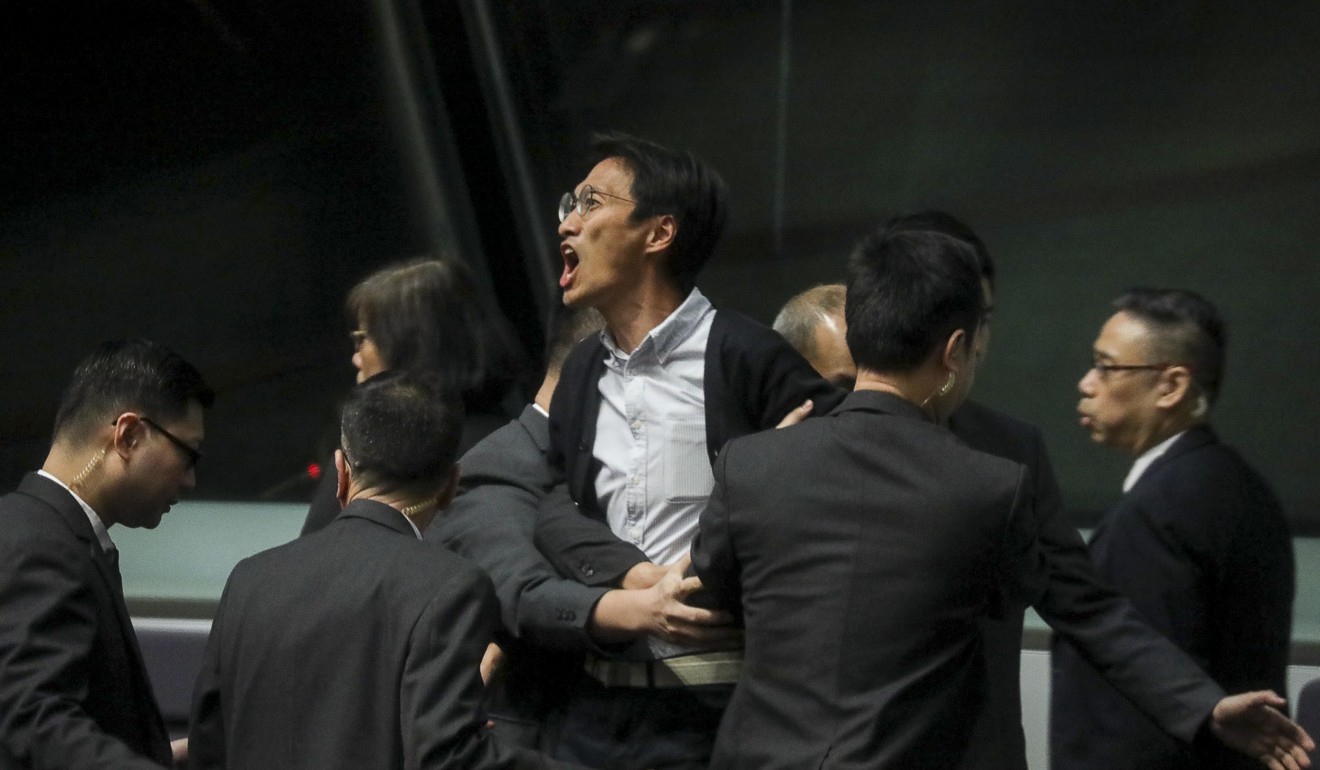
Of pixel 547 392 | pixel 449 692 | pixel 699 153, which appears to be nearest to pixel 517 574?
pixel 449 692

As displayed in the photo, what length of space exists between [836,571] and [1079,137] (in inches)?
101

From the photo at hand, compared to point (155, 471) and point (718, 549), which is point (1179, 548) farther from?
point (155, 471)

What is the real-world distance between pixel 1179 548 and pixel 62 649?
78.5 inches

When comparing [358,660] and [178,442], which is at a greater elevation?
[178,442]

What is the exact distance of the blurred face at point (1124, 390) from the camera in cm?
325

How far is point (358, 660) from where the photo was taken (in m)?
2.18

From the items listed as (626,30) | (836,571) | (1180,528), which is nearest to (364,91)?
(626,30)

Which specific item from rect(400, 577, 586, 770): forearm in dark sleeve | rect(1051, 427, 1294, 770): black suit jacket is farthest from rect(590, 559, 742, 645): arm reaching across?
rect(1051, 427, 1294, 770): black suit jacket

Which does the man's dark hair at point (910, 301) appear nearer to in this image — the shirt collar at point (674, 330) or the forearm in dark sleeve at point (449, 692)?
the shirt collar at point (674, 330)

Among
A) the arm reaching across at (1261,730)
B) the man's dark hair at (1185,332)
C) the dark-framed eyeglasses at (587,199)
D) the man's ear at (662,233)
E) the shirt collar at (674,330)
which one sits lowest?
the arm reaching across at (1261,730)

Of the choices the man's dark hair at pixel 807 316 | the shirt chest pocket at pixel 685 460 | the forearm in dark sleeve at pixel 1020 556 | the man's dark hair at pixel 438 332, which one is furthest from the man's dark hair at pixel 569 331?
the forearm in dark sleeve at pixel 1020 556

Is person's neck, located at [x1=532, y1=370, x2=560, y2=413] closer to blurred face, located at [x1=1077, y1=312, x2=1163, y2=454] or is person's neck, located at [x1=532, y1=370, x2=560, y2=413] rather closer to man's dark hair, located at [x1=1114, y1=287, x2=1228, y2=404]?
blurred face, located at [x1=1077, y1=312, x2=1163, y2=454]

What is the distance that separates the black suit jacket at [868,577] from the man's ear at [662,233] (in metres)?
0.57

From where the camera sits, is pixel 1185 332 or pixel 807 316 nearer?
pixel 807 316
